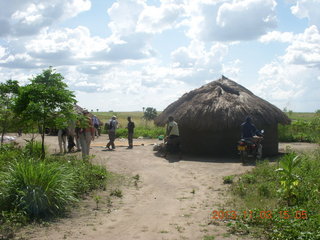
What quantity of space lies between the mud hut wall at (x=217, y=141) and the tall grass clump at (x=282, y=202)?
4345mm

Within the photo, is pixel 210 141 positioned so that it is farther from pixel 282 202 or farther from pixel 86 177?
pixel 282 202

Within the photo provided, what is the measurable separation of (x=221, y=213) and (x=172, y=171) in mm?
4583

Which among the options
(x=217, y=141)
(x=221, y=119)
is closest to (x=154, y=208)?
(x=221, y=119)

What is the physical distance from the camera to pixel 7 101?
11.5 m

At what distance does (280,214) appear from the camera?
6.14 m

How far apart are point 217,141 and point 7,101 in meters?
7.40

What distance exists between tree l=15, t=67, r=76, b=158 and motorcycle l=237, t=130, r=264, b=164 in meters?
5.39

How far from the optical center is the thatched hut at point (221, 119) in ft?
46.0

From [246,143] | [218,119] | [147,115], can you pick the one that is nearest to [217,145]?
[218,119]

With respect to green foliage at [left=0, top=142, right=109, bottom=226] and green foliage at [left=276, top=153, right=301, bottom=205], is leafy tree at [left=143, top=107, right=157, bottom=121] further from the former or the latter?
green foliage at [left=276, top=153, right=301, bottom=205]

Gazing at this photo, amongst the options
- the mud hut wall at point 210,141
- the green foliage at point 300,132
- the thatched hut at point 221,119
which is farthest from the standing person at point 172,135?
the green foliage at point 300,132

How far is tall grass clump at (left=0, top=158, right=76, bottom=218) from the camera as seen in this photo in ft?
20.6

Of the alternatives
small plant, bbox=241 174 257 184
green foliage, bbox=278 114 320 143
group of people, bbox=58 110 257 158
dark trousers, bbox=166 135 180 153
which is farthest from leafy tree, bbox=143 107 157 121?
small plant, bbox=241 174 257 184
